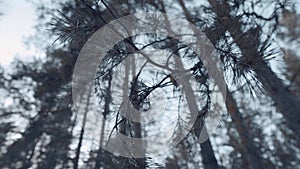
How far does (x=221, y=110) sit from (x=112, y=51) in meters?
0.81

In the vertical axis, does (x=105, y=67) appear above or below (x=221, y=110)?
above

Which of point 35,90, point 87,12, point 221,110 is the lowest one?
point 221,110

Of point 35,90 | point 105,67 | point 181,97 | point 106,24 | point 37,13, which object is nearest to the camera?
point 106,24

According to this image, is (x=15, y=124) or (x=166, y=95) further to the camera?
(x=15, y=124)

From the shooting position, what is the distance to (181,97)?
1.91 meters

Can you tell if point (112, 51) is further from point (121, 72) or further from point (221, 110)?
point (221, 110)

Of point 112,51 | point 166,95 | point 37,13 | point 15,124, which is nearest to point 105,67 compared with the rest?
point 112,51

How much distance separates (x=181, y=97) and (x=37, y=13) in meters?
3.64

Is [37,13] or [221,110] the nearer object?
[221,110]

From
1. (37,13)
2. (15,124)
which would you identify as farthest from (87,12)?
(15,124)

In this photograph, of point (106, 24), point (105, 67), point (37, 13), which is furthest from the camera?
point (37, 13)

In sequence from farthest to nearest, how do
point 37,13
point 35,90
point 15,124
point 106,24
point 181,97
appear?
1. point 15,124
2. point 35,90
3. point 37,13
4. point 181,97
5. point 106,24

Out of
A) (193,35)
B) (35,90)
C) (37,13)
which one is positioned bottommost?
(193,35)

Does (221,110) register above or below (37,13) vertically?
below
